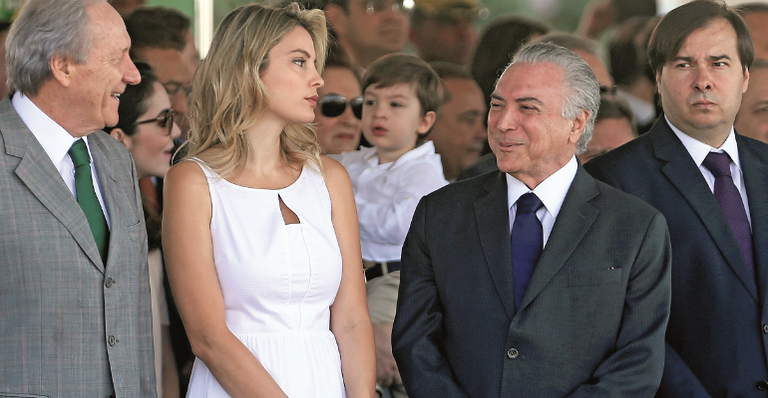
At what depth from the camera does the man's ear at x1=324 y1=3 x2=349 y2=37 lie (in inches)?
153

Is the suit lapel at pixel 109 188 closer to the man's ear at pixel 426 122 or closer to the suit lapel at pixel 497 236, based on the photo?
the suit lapel at pixel 497 236

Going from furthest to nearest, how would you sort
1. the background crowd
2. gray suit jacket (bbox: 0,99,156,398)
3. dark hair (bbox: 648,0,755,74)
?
1. dark hair (bbox: 648,0,755,74)
2. the background crowd
3. gray suit jacket (bbox: 0,99,156,398)

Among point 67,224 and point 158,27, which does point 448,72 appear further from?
point 67,224

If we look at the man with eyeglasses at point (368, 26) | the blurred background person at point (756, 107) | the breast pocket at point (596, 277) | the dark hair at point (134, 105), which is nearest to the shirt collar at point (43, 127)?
the dark hair at point (134, 105)

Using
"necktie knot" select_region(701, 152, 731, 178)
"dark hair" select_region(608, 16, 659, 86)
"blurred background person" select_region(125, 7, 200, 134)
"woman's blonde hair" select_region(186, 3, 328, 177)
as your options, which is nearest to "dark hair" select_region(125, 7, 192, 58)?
"blurred background person" select_region(125, 7, 200, 134)

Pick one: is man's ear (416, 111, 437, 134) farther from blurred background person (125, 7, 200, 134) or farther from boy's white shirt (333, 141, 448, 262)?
blurred background person (125, 7, 200, 134)

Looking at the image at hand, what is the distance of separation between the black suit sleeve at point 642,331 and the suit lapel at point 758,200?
0.46 metres

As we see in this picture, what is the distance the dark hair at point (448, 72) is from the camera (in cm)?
391

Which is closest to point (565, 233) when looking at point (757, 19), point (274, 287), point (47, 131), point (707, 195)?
point (707, 195)

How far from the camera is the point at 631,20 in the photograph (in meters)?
4.09

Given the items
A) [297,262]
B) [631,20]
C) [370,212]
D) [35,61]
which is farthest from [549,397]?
[631,20]

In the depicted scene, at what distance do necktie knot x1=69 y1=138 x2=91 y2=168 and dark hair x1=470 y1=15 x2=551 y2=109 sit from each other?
7.32ft

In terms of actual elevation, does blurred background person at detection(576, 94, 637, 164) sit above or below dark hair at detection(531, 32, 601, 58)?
below

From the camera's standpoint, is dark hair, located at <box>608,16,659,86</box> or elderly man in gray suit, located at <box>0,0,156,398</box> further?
dark hair, located at <box>608,16,659,86</box>
